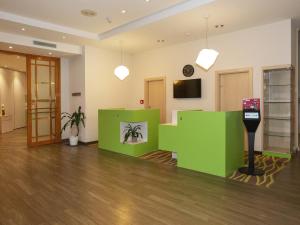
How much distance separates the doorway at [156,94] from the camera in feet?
24.1

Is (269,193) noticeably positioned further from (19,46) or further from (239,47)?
(19,46)

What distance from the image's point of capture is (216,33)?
5.81 metres

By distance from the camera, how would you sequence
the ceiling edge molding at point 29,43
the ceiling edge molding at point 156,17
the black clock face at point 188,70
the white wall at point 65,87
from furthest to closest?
the white wall at point 65,87, the black clock face at point 188,70, the ceiling edge molding at point 29,43, the ceiling edge molding at point 156,17

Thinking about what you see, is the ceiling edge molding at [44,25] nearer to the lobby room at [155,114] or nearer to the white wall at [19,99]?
the lobby room at [155,114]

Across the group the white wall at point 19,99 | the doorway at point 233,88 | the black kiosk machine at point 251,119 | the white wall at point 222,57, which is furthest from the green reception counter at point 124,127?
the white wall at point 19,99

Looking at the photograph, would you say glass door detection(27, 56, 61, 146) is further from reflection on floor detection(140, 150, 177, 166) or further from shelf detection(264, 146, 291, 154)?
shelf detection(264, 146, 291, 154)

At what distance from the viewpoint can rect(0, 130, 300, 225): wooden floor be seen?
101 inches

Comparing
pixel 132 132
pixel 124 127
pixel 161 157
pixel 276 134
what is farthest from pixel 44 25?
pixel 276 134

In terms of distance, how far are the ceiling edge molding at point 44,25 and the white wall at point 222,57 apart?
6.95 feet

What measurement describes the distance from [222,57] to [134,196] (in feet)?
14.1

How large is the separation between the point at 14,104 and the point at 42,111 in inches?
171

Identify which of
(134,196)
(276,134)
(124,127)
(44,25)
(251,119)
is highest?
(44,25)

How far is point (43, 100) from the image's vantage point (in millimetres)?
7125

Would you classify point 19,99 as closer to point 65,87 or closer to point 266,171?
point 65,87
